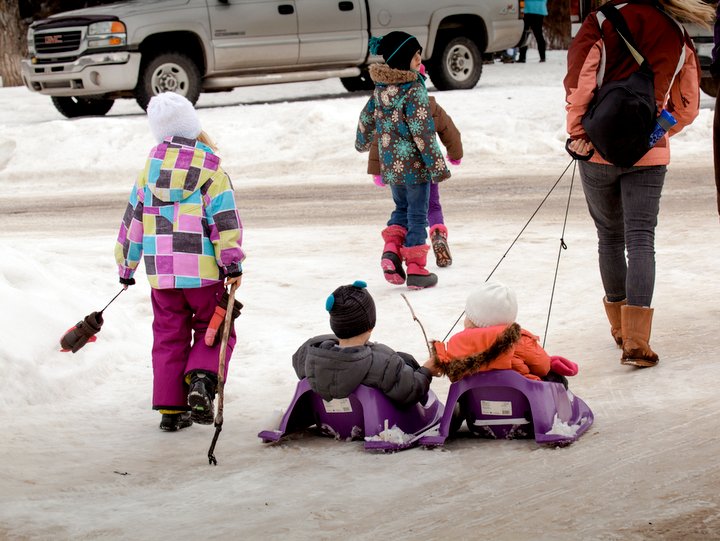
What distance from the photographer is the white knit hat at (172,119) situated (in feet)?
16.8

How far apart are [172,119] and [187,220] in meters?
0.46

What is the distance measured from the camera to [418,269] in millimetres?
7816

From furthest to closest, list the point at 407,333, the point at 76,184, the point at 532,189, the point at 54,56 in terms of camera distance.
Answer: the point at 54,56 → the point at 76,184 → the point at 532,189 → the point at 407,333

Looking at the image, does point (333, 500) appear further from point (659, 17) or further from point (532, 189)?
point (532, 189)

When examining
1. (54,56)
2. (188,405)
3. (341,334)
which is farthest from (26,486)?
(54,56)

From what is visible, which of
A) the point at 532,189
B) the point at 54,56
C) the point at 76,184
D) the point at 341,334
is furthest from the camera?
the point at 54,56

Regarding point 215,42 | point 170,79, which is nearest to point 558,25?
point 215,42

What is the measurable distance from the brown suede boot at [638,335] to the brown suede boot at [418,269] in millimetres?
2380

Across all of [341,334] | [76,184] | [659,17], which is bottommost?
[76,184]

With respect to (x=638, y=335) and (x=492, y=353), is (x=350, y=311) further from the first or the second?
(x=638, y=335)

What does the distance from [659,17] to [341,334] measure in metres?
2.09

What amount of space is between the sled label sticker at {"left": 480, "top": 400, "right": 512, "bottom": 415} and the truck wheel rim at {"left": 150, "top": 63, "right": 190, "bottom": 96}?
37.6 feet

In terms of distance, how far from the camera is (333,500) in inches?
162

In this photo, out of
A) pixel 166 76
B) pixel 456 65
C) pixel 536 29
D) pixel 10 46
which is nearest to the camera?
pixel 166 76
